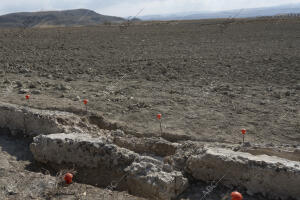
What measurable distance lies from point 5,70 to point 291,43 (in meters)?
15.2

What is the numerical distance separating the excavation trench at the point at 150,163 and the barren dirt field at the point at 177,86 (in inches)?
20.6

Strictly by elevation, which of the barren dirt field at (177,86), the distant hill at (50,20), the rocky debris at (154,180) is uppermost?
the distant hill at (50,20)

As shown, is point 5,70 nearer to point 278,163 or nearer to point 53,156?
point 53,156

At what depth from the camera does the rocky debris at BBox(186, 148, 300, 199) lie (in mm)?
4578

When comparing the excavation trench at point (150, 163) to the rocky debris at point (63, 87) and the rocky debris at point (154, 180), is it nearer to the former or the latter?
the rocky debris at point (154, 180)

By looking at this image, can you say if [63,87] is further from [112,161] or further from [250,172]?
[250,172]

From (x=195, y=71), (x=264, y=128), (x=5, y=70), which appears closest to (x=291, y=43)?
(x=195, y=71)

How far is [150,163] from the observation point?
509 cm

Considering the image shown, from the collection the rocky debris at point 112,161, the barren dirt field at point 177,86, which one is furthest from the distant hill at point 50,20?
the rocky debris at point 112,161

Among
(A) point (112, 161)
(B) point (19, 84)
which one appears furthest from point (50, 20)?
(A) point (112, 161)

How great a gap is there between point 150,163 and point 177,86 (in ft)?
19.1

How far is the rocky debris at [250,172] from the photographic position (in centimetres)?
458

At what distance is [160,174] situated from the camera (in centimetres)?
491

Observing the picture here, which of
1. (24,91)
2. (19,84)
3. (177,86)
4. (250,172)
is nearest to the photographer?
(250,172)
